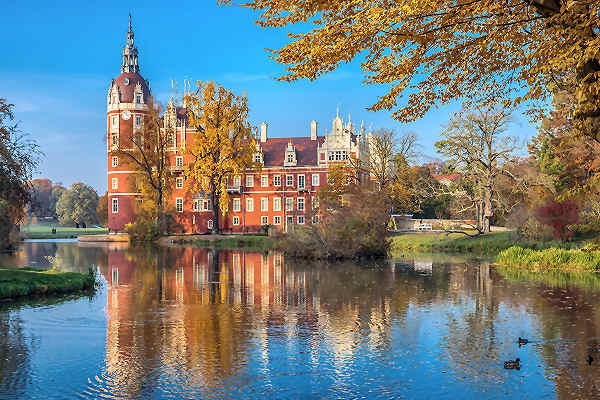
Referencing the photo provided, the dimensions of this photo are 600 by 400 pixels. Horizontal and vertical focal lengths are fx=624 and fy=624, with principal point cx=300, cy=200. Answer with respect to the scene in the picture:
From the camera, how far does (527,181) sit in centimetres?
4603

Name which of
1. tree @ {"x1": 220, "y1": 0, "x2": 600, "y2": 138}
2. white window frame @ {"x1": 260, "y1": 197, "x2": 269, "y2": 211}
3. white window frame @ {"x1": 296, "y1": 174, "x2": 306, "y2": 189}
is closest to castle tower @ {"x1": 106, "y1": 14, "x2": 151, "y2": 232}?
white window frame @ {"x1": 260, "y1": 197, "x2": 269, "y2": 211}

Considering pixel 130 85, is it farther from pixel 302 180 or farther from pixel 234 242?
pixel 234 242

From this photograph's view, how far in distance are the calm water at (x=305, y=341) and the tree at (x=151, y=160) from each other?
39.3 metres

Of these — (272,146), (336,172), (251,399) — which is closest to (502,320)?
(251,399)

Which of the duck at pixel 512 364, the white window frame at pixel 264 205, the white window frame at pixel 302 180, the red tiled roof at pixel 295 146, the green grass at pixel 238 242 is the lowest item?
the duck at pixel 512 364

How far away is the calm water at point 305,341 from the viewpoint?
10.0m

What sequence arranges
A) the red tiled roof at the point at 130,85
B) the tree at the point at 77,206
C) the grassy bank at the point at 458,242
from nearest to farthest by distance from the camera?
the grassy bank at the point at 458,242, the red tiled roof at the point at 130,85, the tree at the point at 77,206

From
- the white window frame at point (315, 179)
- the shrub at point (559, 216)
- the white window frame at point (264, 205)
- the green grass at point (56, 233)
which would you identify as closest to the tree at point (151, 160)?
the white window frame at point (264, 205)

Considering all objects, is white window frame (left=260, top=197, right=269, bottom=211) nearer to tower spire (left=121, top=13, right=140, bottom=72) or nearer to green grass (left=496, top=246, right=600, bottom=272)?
tower spire (left=121, top=13, right=140, bottom=72)

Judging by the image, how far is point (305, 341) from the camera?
1335 centimetres

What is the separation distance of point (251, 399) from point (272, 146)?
239 ft

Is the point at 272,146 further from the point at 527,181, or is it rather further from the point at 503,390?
the point at 503,390

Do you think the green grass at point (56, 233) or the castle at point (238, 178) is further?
the green grass at point (56, 233)

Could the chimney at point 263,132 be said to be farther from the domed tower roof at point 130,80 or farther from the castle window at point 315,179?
the domed tower roof at point 130,80
